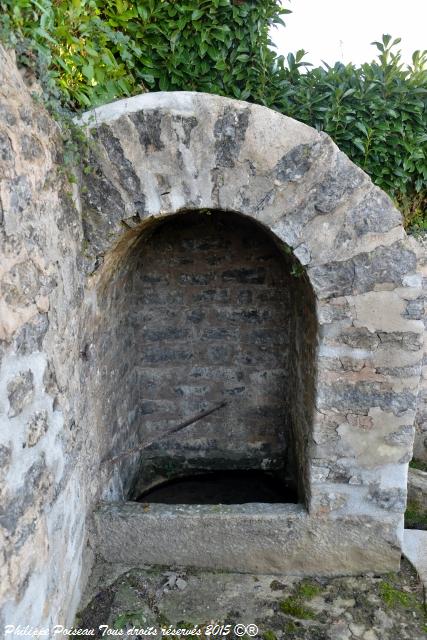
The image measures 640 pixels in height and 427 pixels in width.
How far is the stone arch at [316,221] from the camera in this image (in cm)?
239

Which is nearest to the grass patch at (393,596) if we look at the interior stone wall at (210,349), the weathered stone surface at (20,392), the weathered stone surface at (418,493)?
the weathered stone surface at (418,493)

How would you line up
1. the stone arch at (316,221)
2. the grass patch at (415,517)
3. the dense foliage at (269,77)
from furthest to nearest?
the grass patch at (415,517) < the dense foliage at (269,77) < the stone arch at (316,221)

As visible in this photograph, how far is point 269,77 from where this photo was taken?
11.2 ft

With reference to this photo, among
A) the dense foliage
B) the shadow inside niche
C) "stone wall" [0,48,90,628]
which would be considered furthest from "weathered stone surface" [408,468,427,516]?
"stone wall" [0,48,90,628]

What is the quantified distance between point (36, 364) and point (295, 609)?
6.26 feet

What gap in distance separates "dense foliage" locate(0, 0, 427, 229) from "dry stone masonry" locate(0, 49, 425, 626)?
707 millimetres

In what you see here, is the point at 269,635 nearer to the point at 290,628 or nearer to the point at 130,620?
the point at 290,628

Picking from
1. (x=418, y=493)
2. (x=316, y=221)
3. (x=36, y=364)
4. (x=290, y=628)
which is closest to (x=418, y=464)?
(x=418, y=493)

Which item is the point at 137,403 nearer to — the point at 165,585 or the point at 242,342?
the point at 242,342

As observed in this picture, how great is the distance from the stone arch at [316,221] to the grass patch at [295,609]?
2.26ft

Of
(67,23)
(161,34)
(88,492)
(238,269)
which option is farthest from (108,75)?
(88,492)

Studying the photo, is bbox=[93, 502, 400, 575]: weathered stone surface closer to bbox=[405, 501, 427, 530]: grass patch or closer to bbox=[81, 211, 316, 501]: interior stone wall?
bbox=[405, 501, 427, 530]: grass patch

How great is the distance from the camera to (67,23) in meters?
2.33

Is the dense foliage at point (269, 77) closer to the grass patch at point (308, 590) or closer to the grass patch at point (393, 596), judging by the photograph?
the grass patch at point (393, 596)
